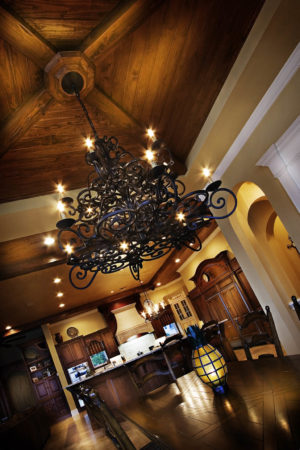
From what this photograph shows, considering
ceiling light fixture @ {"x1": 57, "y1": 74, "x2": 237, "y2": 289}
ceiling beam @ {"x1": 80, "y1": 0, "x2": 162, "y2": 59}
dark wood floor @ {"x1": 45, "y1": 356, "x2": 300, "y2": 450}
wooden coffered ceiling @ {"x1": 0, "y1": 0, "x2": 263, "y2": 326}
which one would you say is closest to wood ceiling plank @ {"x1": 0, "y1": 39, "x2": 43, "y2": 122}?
wooden coffered ceiling @ {"x1": 0, "y1": 0, "x2": 263, "y2": 326}

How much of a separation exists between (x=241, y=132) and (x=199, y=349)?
8.57ft

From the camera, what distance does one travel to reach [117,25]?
7.64ft

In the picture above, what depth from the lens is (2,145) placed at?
109 inches

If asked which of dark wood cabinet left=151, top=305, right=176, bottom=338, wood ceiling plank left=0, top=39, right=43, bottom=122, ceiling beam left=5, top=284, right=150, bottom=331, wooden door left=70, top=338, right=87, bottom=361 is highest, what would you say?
wood ceiling plank left=0, top=39, right=43, bottom=122

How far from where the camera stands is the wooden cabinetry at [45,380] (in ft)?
30.6

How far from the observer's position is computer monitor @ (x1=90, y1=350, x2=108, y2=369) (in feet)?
32.3

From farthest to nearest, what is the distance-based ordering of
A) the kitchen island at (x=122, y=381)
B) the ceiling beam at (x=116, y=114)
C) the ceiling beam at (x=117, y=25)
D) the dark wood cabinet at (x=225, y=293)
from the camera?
1. the dark wood cabinet at (x=225, y=293)
2. the kitchen island at (x=122, y=381)
3. the ceiling beam at (x=116, y=114)
4. the ceiling beam at (x=117, y=25)

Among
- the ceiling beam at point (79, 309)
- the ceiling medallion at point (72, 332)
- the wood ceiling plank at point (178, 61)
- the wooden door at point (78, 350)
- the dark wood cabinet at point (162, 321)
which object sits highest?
the wood ceiling plank at point (178, 61)

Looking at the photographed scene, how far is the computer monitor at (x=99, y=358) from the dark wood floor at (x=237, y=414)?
8.57m

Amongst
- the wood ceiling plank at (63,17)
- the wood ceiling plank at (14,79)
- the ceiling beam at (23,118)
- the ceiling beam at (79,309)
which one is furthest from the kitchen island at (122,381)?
the wood ceiling plank at (63,17)

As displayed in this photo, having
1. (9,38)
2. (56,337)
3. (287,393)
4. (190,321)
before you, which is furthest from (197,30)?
(56,337)

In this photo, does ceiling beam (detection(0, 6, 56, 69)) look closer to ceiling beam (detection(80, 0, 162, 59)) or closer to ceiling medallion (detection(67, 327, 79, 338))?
ceiling beam (detection(80, 0, 162, 59))

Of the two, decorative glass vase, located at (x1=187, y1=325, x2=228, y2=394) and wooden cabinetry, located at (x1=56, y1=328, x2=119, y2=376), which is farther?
wooden cabinetry, located at (x1=56, y1=328, x2=119, y2=376)

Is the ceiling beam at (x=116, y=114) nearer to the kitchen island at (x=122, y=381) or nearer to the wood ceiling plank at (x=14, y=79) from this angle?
the wood ceiling plank at (x=14, y=79)
